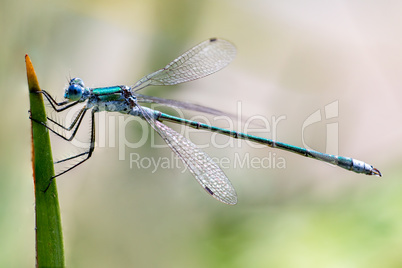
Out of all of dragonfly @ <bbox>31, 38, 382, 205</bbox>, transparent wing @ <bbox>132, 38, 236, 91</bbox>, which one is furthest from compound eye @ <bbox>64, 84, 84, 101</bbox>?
transparent wing @ <bbox>132, 38, 236, 91</bbox>

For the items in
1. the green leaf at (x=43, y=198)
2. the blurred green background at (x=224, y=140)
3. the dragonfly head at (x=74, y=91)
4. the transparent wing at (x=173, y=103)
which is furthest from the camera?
the transparent wing at (x=173, y=103)

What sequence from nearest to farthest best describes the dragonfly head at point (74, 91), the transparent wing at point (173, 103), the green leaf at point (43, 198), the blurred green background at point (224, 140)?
the green leaf at point (43, 198)
the blurred green background at point (224, 140)
the dragonfly head at point (74, 91)
the transparent wing at point (173, 103)

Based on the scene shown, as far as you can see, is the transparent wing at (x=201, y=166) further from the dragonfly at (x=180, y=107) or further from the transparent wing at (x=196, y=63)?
the transparent wing at (x=196, y=63)

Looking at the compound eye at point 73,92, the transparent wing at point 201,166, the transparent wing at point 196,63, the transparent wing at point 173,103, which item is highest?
the transparent wing at point 196,63

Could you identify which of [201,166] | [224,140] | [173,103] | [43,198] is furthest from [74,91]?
[224,140]

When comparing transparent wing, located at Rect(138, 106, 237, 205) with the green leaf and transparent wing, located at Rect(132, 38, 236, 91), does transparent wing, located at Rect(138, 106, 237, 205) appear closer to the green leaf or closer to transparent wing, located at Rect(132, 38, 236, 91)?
transparent wing, located at Rect(132, 38, 236, 91)

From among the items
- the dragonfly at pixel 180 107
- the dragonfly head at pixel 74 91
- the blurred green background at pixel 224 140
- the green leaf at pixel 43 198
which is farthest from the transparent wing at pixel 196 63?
the green leaf at pixel 43 198
